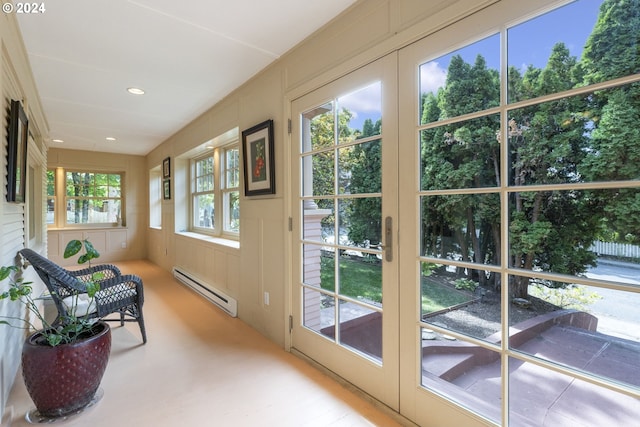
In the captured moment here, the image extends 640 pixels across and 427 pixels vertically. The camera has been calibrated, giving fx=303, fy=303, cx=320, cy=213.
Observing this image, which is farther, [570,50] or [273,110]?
[273,110]

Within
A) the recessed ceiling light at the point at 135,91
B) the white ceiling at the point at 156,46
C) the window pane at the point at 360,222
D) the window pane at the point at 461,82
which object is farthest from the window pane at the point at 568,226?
the recessed ceiling light at the point at 135,91

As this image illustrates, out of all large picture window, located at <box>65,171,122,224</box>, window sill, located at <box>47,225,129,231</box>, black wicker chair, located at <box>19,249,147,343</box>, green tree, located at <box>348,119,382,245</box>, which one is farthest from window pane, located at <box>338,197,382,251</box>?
large picture window, located at <box>65,171,122,224</box>

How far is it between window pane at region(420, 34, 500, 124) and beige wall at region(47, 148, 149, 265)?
665 centimetres

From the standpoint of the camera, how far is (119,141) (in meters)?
5.24

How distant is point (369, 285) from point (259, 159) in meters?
1.50

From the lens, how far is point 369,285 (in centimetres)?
180

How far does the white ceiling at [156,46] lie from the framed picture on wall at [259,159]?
53cm

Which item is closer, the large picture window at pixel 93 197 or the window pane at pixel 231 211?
the window pane at pixel 231 211

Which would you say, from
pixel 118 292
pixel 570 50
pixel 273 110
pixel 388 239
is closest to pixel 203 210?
pixel 118 292

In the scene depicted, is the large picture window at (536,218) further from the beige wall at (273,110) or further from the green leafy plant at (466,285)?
the beige wall at (273,110)

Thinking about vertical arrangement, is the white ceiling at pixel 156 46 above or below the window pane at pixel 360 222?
above

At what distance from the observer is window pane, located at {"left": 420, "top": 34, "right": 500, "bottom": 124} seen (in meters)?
1.27

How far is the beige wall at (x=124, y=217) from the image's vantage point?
229 inches

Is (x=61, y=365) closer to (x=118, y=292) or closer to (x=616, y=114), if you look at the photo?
(x=118, y=292)
